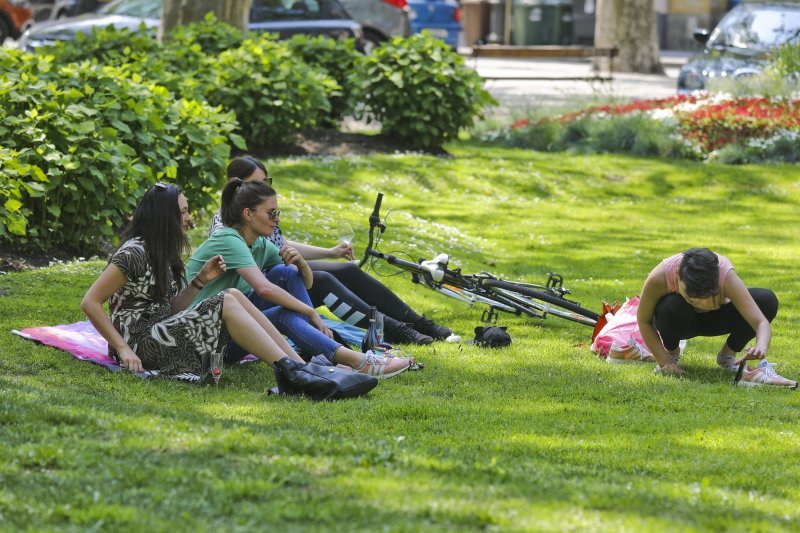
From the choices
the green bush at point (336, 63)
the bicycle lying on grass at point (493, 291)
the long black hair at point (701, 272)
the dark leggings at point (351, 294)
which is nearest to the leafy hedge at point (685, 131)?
the green bush at point (336, 63)

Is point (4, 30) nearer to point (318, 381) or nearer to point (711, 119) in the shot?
point (711, 119)

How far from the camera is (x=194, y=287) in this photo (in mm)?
7184

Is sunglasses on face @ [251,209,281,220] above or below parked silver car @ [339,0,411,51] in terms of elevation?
below

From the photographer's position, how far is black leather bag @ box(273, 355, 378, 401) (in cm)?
671

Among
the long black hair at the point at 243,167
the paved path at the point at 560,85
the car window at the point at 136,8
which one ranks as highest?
the car window at the point at 136,8

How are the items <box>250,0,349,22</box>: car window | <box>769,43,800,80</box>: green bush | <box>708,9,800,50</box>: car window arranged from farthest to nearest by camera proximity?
<box>250,0,349,22</box>: car window < <box>708,9,800,50</box>: car window < <box>769,43,800,80</box>: green bush

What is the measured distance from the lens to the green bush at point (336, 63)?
55.3 feet

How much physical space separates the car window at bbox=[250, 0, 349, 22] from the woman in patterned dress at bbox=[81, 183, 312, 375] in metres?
14.9

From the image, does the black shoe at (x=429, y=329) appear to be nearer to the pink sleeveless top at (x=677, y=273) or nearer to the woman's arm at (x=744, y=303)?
the pink sleeveless top at (x=677, y=273)

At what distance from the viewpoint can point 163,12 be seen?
1781 cm

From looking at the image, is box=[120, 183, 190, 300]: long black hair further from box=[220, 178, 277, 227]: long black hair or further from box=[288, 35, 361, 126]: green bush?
box=[288, 35, 361, 126]: green bush

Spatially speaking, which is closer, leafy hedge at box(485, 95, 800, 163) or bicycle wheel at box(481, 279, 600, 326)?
bicycle wheel at box(481, 279, 600, 326)

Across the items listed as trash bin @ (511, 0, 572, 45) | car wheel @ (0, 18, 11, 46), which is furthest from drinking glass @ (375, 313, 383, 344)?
trash bin @ (511, 0, 572, 45)

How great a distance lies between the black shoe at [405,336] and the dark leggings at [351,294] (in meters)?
0.12
